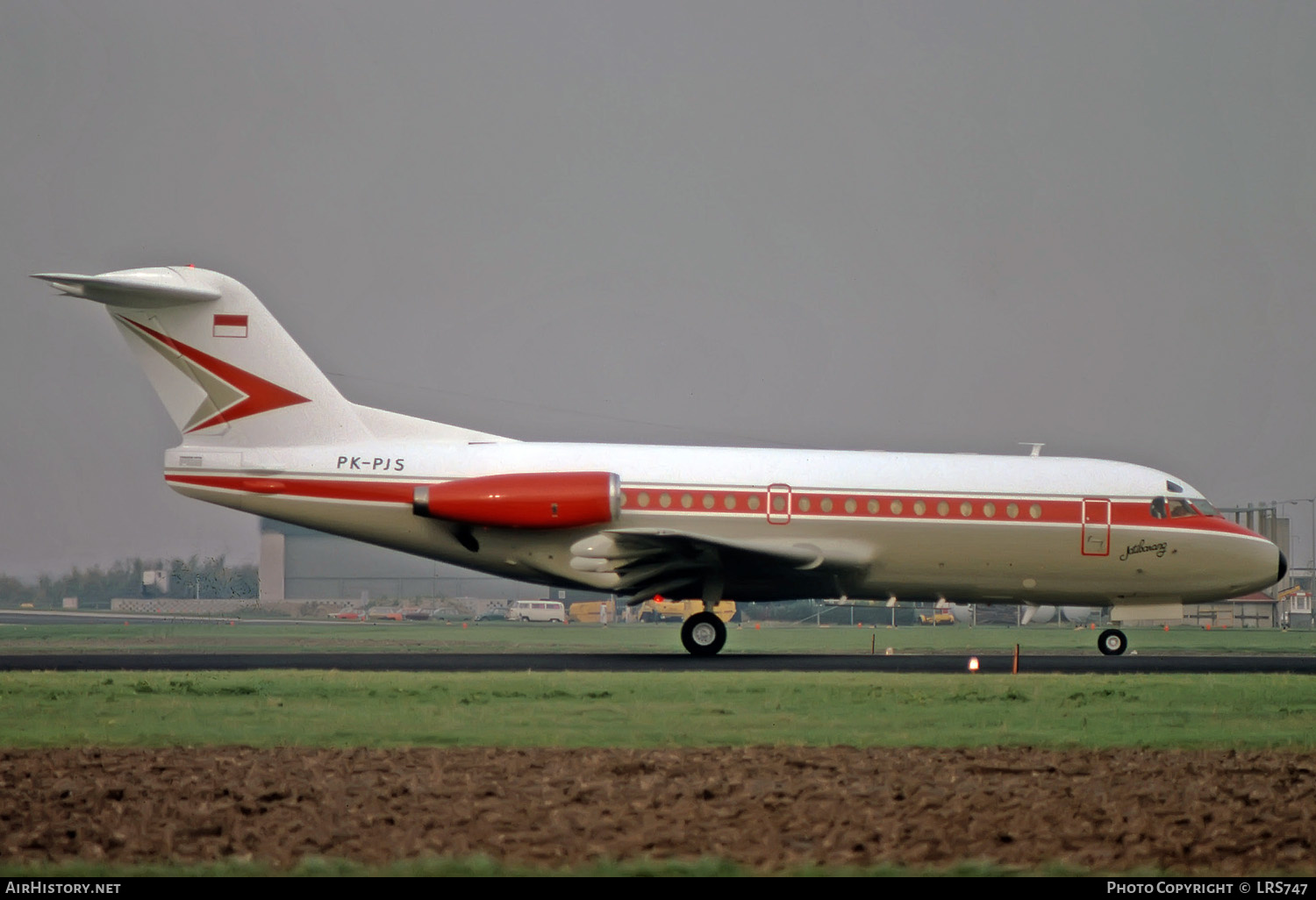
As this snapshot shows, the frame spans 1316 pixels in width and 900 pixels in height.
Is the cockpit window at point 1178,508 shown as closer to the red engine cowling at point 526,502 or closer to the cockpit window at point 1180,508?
the cockpit window at point 1180,508

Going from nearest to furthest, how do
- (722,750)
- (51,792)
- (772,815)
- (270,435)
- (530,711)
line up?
(772,815) < (51,792) < (722,750) < (530,711) < (270,435)

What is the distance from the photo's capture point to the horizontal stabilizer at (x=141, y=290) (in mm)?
23906

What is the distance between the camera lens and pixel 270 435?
24.8 m

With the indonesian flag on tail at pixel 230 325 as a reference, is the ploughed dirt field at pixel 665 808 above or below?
below

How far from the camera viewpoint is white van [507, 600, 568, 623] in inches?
2643

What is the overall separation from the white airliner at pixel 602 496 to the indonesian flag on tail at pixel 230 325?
0.02 m

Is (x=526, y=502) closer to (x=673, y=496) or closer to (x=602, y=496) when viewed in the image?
(x=602, y=496)

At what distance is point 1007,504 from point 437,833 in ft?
61.5

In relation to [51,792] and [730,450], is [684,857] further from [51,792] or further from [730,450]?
[730,450]

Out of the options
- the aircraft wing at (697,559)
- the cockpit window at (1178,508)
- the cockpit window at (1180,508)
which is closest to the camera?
the aircraft wing at (697,559)

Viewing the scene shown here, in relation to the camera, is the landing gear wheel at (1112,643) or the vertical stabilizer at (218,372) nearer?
the vertical stabilizer at (218,372)

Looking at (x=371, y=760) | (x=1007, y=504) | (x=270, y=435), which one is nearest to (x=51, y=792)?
(x=371, y=760)

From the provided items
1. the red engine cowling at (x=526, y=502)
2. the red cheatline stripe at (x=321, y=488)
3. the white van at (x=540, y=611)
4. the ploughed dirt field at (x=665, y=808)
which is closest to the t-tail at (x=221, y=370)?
the red cheatline stripe at (x=321, y=488)

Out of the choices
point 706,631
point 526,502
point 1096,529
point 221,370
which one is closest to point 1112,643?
point 1096,529
